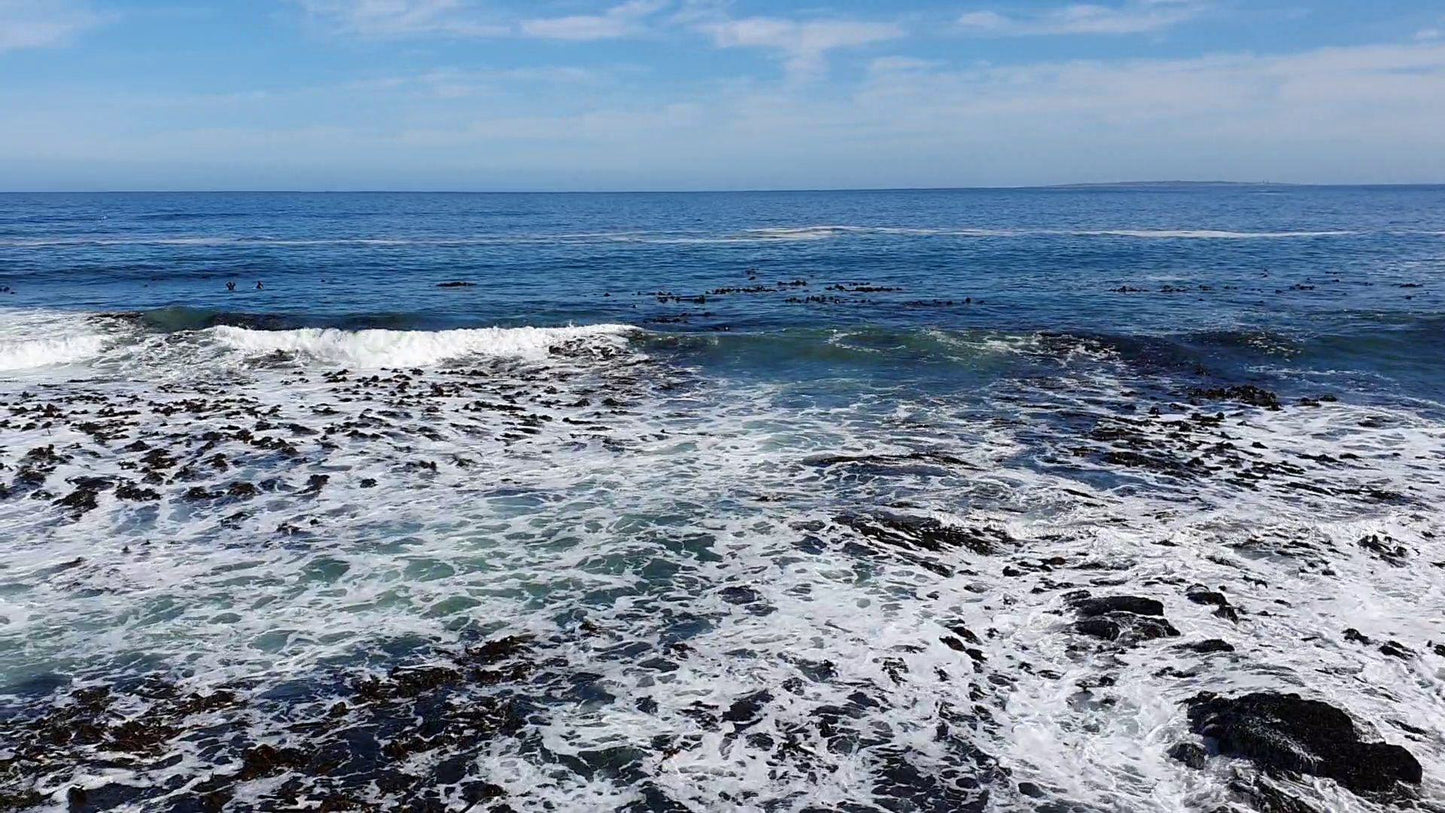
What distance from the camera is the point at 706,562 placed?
1263 cm

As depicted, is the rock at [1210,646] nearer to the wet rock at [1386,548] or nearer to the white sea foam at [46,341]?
the wet rock at [1386,548]

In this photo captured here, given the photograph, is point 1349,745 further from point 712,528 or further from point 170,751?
point 170,751

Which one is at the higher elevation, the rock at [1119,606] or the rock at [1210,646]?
the rock at [1119,606]

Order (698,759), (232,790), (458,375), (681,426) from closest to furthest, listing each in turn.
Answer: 1. (232,790)
2. (698,759)
3. (681,426)
4. (458,375)

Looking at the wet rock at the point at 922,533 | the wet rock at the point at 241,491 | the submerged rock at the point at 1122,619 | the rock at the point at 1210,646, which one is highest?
the wet rock at the point at 241,491

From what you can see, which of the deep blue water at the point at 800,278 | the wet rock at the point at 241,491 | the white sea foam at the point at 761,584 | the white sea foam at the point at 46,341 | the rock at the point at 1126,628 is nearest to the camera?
the white sea foam at the point at 761,584

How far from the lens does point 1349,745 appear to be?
8219 millimetres

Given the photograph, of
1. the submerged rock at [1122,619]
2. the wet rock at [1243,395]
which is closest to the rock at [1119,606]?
the submerged rock at [1122,619]

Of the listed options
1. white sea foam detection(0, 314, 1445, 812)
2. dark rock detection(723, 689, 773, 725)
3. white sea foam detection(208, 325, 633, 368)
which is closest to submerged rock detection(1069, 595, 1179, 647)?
white sea foam detection(0, 314, 1445, 812)

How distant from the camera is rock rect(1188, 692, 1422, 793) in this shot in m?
7.91

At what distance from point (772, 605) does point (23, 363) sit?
26.2m

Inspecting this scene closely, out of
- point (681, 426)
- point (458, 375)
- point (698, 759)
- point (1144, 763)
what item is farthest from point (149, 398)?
point (1144, 763)

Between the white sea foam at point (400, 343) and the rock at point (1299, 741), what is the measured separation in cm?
2210

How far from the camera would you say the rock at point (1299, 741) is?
25.9 feet
